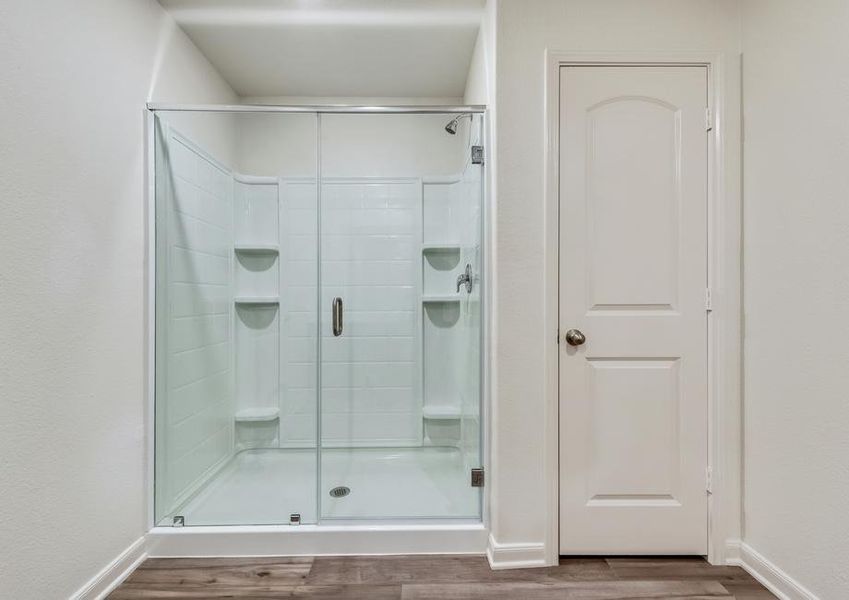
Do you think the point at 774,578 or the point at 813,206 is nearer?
the point at 813,206

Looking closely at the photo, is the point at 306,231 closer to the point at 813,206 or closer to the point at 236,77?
the point at 236,77

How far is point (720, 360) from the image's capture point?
173cm

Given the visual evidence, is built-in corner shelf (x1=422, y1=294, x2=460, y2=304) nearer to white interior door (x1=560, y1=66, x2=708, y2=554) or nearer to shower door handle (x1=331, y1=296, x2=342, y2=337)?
shower door handle (x1=331, y1=296, x2=342, y2=337)

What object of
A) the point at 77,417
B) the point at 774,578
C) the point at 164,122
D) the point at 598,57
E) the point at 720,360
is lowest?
the point at 774,578

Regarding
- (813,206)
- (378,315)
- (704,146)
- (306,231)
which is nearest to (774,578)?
(813,206)

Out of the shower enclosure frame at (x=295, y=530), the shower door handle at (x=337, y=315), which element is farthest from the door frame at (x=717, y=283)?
the shower door handle at (x=337, y=315)

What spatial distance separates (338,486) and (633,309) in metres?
1.61

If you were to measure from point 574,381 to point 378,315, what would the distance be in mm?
1117

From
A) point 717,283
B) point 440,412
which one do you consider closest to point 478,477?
point 440,412

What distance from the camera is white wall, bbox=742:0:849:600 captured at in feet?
4.47

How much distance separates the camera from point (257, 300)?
2320 millimetres

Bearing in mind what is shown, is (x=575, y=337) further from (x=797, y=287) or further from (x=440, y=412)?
(x=440, y=412)

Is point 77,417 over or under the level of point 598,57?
under

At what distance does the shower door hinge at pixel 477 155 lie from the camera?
1911 mm
